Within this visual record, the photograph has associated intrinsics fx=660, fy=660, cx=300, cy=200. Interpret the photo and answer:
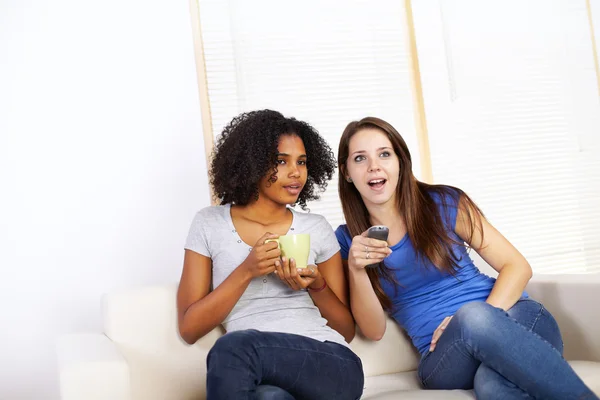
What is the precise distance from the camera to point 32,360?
2590 mm

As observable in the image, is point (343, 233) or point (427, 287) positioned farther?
point (343, 233)

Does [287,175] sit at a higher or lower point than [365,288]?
higher

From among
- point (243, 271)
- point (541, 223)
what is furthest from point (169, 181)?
point (541, 223)

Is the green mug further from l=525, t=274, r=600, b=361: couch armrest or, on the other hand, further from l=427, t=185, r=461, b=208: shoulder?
l=525, t=274, r=600, b=361: couch armrest

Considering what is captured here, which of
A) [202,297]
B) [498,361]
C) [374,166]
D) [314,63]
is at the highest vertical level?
[314,63]

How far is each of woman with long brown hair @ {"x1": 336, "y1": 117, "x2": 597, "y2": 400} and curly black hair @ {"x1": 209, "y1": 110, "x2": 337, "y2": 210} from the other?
160 mm

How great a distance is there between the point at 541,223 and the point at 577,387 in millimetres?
2255

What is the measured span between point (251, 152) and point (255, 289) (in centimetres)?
41

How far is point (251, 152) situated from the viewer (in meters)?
2.00

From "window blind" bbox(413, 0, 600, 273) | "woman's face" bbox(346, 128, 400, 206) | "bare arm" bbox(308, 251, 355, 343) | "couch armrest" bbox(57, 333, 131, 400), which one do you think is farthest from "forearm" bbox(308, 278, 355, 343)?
"window blind" bbox(413, 0, 600, 273)

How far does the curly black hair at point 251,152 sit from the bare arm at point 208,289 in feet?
0.82

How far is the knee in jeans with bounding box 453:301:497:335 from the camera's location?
65.7 inches

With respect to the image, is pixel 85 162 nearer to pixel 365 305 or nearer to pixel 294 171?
pixel 294 171

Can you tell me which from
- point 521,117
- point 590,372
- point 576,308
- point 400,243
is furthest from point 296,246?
point 521,117
